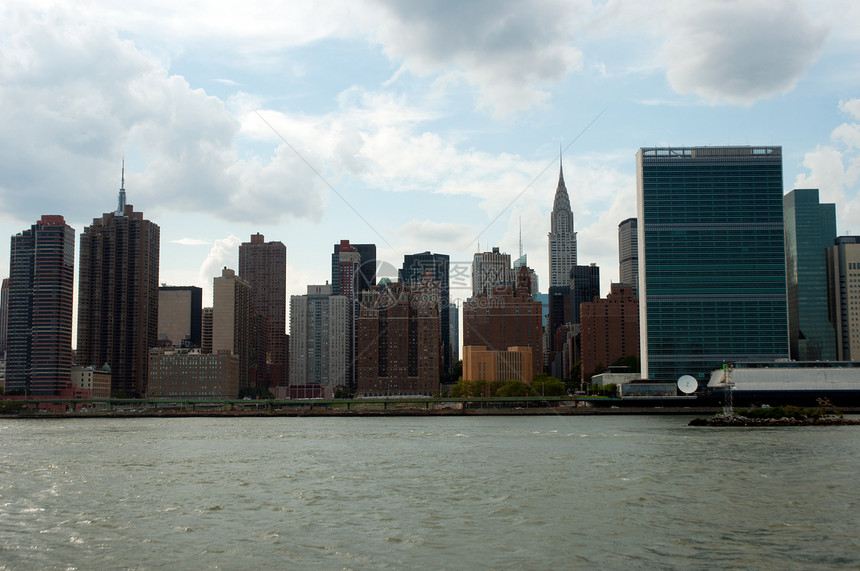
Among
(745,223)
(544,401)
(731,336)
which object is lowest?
(544,401)

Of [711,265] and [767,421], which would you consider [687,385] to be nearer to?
[711,265]

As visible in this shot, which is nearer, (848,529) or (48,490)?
(848,529)

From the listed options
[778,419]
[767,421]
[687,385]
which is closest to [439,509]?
[767,421]

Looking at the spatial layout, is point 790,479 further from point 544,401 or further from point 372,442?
A: point 544,401

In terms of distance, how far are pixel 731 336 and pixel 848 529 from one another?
17188cm

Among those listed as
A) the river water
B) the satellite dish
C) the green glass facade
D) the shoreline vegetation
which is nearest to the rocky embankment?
the shoreline vegetation

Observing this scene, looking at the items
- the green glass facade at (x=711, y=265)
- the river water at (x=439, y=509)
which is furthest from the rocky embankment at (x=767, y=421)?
the green glass facade at (x=711, y=265)

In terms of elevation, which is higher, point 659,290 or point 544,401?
point 659,290

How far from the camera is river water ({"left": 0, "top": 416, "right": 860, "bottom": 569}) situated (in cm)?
2756

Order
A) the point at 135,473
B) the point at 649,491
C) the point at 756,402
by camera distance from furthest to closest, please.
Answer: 1. the point at 756,402
2. the point at 135,473
3. the point at 649,491

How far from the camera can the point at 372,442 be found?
8212cm

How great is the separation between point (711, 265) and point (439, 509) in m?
171

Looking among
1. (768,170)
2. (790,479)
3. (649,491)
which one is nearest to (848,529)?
(649,491)

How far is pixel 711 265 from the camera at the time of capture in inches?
7608
